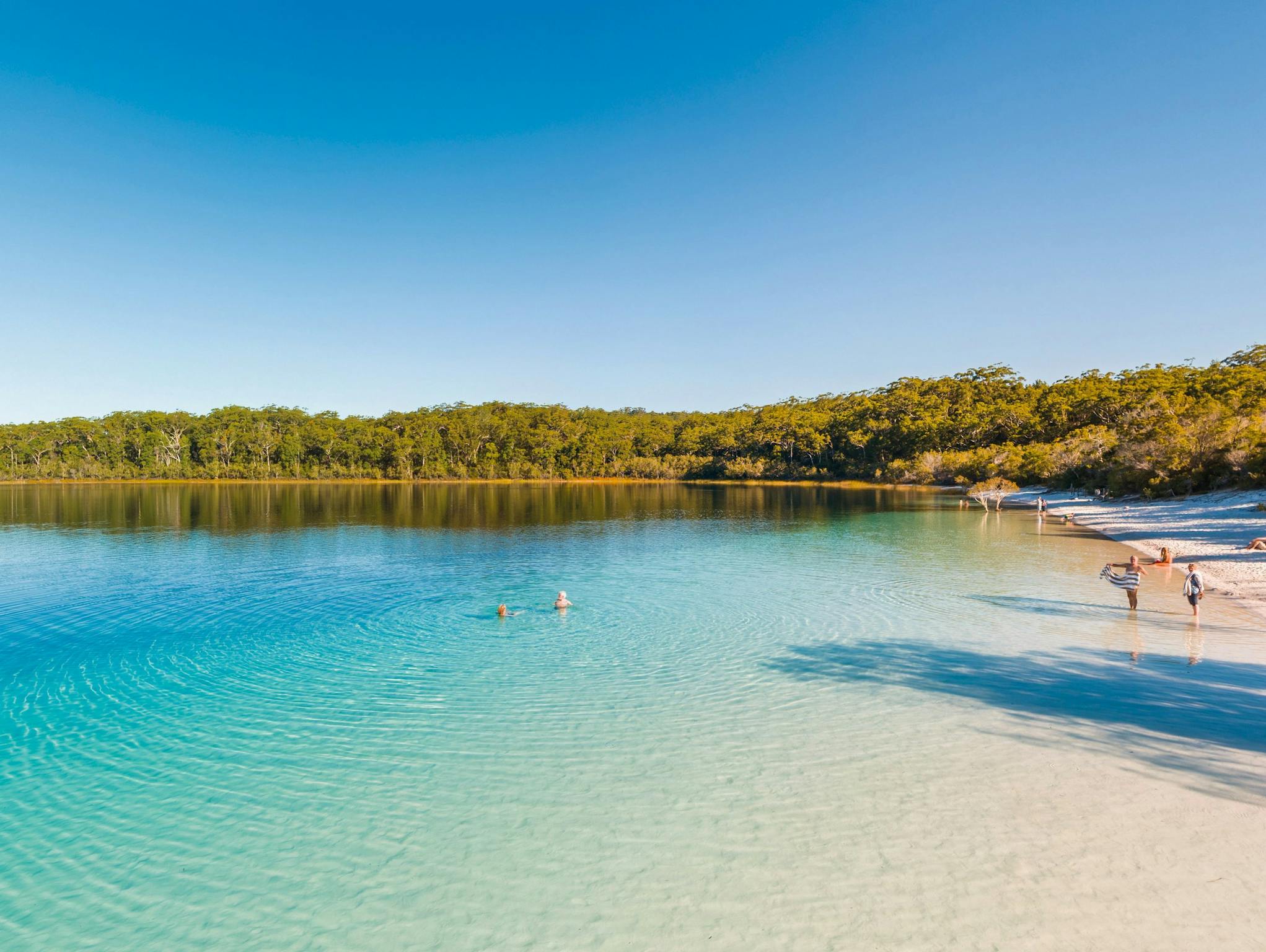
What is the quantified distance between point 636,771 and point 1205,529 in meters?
36.2

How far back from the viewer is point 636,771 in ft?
29.9

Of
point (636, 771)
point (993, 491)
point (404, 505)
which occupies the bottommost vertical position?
point (636, 771)

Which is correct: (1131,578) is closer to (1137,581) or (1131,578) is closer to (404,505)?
(1137,581)

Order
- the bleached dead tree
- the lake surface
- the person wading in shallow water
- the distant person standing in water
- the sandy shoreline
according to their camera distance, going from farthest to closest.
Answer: the bleached dead tree < the sandy shoreline < the person wading in shallow water < the distant person standing in water < the lake surface

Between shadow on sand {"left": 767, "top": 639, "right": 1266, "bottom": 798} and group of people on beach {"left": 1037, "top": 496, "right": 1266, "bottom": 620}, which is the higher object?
group of people on beach {"left": 1037, "top": 496, "right": 1266, "bottom": 620}

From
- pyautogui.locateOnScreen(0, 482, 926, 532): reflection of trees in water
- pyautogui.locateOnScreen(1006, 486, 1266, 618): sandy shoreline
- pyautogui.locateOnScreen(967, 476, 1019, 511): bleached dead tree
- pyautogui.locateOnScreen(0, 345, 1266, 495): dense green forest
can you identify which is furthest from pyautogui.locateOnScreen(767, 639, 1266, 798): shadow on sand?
pyautogui.locateOnScreen(0, 345, 1266, 495): dense green forest

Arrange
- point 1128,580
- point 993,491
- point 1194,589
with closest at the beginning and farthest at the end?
point 1194,589, point 1128,580, point 993,491

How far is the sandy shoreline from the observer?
21.1 m

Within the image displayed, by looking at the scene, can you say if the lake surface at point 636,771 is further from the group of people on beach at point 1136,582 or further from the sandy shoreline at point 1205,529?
the sandy shoreline at point 1205,529

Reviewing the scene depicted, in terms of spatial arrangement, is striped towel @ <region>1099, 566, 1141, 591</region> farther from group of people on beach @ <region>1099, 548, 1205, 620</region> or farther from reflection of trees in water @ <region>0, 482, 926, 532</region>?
reflection of trees in water @ <region>0, 482, 926, 532</region>

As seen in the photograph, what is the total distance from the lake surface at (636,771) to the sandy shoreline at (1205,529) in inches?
89.6

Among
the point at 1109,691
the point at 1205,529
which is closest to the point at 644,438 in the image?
the point at 1205,529

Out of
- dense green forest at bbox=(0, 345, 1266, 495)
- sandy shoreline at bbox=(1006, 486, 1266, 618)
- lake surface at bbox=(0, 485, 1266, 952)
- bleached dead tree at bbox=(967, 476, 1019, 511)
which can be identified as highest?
dense green forest at bbox=(0, 345, 1266, 495)

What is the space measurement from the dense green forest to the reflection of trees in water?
14264 mm
